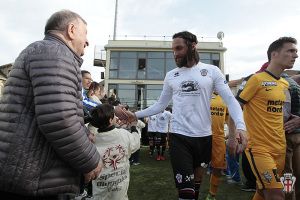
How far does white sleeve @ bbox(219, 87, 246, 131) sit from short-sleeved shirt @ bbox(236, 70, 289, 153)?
548mm

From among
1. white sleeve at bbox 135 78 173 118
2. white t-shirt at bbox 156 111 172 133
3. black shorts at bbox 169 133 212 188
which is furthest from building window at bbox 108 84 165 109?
black shorts at bbox 169 133 212 188

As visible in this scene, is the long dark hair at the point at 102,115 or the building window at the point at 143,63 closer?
the long dark hair at the point at 102,115

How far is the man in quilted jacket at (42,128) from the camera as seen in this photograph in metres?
1.17

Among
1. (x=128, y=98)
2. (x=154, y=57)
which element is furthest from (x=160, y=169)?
(x=154, y=57)

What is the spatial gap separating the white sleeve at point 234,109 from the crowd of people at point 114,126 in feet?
0.03

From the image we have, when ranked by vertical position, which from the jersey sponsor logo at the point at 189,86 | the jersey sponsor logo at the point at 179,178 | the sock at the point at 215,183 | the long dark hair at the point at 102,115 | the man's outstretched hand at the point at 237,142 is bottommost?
the sock at the point at 215,183

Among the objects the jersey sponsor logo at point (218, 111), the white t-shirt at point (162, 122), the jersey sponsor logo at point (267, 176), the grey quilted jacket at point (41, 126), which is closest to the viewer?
the grey quilted jacket at point (41, 126)

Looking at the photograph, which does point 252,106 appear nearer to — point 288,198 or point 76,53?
point 288,198

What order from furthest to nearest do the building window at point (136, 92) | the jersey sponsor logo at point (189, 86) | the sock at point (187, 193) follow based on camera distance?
1. the building window at point (136, 92)
2. the jersey sponsor logo at point (189, 86)
3. the sock at point (187, 193)

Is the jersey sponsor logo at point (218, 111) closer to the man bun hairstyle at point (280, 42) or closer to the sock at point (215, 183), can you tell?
the sock at point (215, 183)

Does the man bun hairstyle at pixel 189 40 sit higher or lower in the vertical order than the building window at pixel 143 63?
lower

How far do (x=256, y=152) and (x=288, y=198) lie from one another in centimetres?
87

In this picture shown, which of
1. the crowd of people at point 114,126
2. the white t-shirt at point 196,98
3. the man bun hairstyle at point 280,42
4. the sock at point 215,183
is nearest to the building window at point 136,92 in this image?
the crowd of people at point 114,126

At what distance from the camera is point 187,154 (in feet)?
7.45
